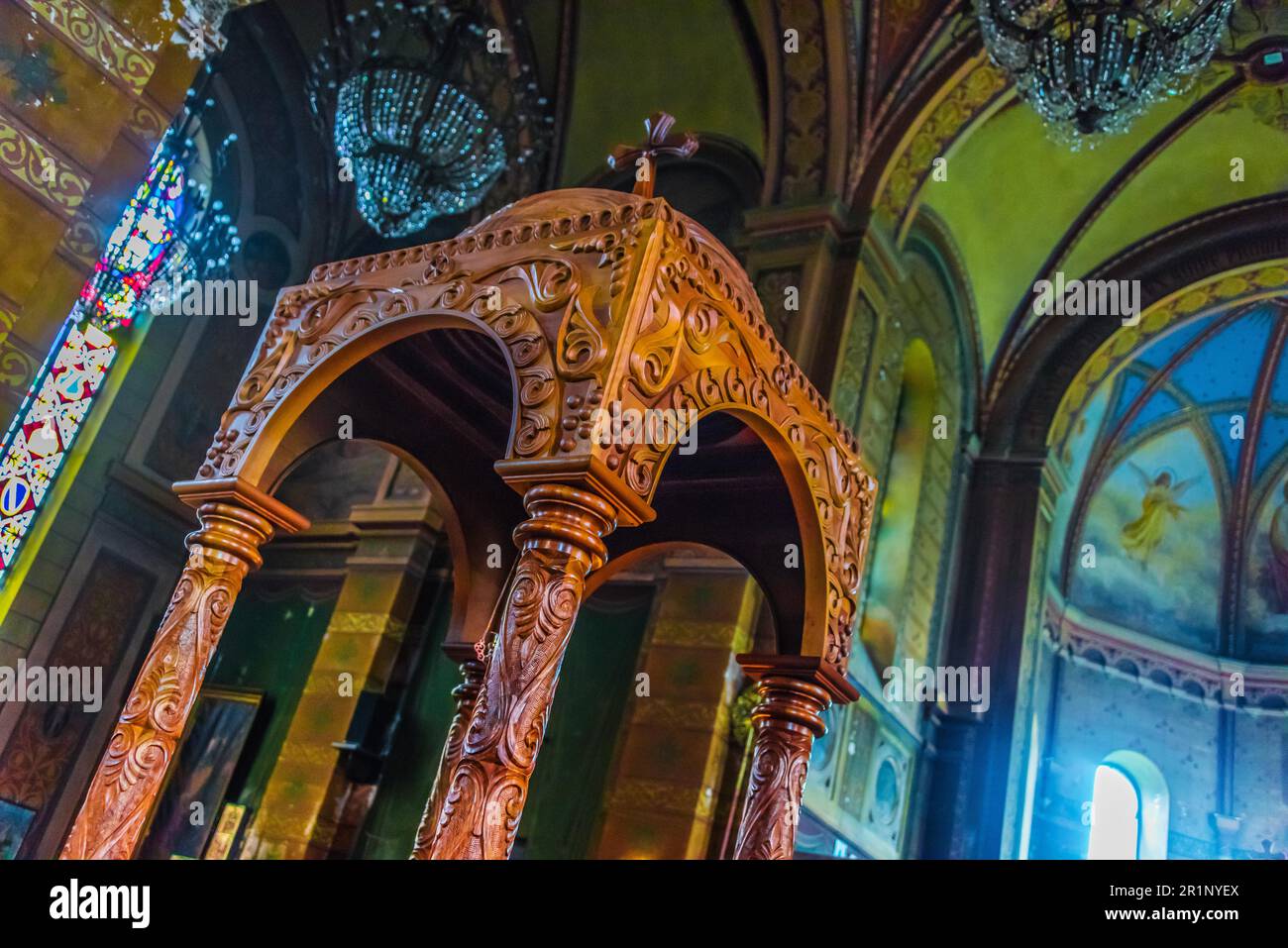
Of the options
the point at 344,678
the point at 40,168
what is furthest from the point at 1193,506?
the point at 40,168

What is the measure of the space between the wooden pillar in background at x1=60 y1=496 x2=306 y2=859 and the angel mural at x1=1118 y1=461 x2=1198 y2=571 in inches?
480

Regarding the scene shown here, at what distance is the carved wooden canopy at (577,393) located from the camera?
3.12 metres

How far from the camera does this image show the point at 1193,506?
14.0m

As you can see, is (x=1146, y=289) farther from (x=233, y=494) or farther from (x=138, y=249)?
(x=233, y=494)

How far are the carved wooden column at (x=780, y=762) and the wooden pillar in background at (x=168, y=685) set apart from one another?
5.50 feet

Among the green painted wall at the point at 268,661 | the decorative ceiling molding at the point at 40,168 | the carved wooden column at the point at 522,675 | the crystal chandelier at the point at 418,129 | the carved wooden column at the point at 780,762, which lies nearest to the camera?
the carved wooden column at the point at 522,675

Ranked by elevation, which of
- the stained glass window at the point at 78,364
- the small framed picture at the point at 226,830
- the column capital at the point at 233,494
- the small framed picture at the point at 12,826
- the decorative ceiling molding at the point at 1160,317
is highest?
the decorative ceiling molding at the point at 1160,317

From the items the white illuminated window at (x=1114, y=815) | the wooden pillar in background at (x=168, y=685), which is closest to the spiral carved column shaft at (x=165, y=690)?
the wooden pillar in background at (x=168, y=685)

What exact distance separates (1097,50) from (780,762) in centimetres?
385

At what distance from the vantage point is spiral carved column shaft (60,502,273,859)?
3158mm

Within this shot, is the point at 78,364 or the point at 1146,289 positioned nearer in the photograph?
the point at 78,364

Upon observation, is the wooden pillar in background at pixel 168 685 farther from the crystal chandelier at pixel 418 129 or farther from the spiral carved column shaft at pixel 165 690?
the crystal chandelier at pixel 418 129

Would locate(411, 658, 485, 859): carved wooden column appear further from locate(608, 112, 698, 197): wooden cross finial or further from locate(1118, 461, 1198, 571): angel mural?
locate(1118, 461, 1198, 571): angel mural
